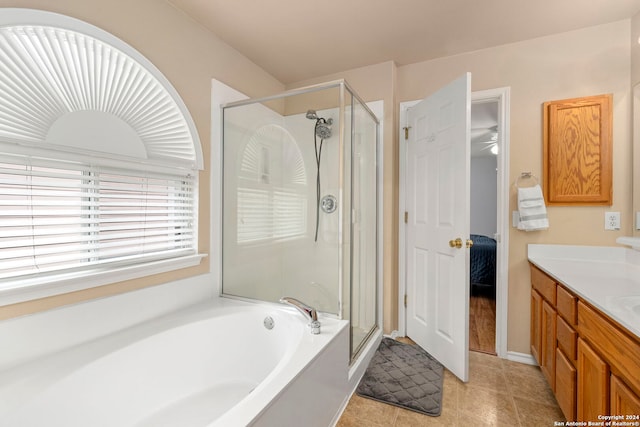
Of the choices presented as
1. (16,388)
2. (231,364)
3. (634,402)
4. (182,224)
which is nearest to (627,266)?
(634,402)

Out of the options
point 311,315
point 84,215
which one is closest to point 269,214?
point 311,315

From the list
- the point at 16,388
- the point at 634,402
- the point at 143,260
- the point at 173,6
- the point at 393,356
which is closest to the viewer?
the point at 634,402

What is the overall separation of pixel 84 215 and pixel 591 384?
Answer: 241cm

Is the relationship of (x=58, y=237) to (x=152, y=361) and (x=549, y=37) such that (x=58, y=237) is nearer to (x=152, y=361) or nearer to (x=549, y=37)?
(x=152, y=361)

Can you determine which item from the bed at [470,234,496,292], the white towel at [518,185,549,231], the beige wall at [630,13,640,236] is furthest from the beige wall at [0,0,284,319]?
the bed at [470,234,496,292]

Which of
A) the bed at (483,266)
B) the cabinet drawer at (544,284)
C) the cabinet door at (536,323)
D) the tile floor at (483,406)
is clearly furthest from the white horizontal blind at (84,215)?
the bed at (483,266)

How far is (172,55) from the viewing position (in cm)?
177

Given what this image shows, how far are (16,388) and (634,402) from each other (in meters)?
2.14

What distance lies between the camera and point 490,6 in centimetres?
177

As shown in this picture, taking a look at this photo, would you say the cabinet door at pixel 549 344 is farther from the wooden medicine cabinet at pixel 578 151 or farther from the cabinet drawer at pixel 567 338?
the wooden medicine cabinet at pixel 578 151

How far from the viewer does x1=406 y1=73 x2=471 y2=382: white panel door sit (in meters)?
1.92

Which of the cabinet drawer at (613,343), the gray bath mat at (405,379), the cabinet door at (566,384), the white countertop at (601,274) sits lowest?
the gray bath mat at (405,379)

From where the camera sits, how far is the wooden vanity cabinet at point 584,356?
3.21 feet

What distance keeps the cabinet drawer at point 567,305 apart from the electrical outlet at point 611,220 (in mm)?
Answer: 793
